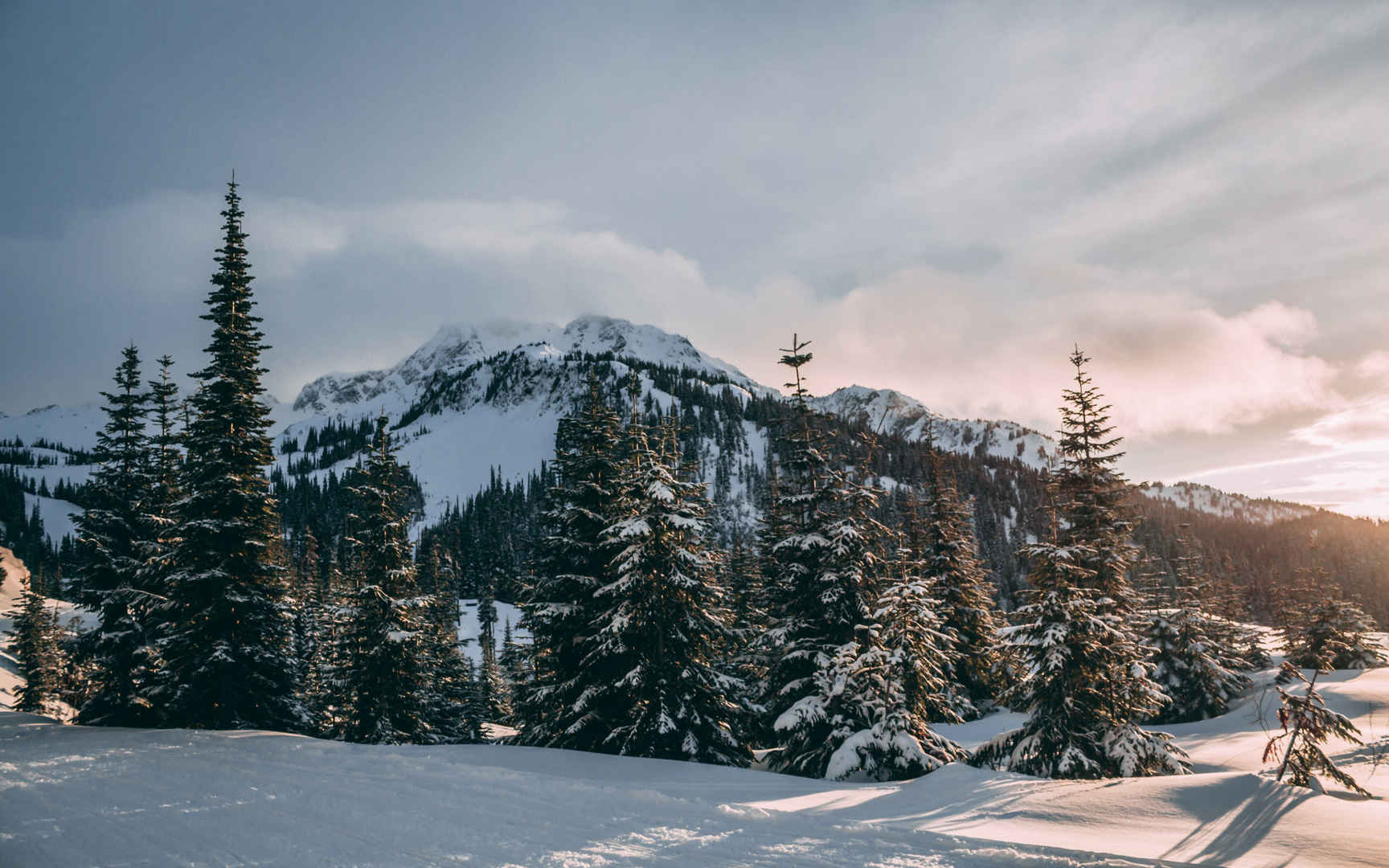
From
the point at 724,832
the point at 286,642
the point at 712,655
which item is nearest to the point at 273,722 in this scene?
the point at 286,642

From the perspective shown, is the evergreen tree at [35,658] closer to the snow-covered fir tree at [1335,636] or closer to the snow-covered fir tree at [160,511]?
the snow-covered fir tree at [160,511]

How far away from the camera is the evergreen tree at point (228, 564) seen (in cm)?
1761

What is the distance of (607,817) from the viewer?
8781 millimetres

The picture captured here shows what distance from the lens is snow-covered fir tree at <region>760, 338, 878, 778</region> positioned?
54.2 feet

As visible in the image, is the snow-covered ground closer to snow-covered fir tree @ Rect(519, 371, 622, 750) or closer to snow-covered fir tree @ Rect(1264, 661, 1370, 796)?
snow-covered fir tree @ Rect(1264, 661, 1370, 796)

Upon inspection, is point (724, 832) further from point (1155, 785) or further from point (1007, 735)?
point (1007, 735)

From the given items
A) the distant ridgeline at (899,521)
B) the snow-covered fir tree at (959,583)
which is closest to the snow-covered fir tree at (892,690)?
the snow-covered fir tree at (959,583)

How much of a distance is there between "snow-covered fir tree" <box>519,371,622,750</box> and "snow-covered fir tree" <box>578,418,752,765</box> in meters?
0.61

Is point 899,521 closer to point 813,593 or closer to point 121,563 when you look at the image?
point 813,593

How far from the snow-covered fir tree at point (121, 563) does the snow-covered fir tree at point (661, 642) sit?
1428 centimetres

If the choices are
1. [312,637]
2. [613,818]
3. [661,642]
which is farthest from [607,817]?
[312,637]

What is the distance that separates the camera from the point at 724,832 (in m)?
8.02

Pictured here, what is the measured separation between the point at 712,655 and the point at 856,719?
14.4 feet

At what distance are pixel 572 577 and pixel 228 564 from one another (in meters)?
10.4
